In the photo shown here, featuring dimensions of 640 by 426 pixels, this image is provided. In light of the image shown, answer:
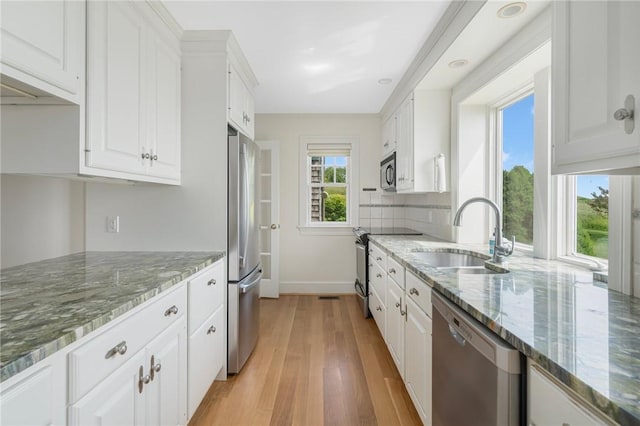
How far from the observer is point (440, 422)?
52.2 inches

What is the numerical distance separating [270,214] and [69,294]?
121 inches

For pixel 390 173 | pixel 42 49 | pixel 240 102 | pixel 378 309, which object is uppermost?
pixel 240 102

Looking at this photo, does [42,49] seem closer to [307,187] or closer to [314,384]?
[314,384]

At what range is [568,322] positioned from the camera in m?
0.90

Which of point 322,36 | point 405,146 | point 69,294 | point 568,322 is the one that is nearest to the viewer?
point 568,322

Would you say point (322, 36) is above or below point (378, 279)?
above

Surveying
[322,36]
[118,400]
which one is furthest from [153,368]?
[322,36]

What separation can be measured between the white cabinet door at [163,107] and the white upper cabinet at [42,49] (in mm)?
530

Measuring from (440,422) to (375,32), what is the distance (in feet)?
7.82

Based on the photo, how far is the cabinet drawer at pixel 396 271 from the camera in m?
2.03

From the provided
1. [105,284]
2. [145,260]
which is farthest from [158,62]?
[105,284]

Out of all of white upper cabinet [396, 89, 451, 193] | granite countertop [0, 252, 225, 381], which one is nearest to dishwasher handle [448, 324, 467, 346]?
granite countertop [0, 252, 225, 381]

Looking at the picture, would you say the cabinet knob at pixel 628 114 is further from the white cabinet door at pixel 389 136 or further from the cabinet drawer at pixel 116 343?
the white cabinet door at pixel 389 136

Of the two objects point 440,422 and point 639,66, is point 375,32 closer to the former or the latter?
point 639,66
